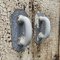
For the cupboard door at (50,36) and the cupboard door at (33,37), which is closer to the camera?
the cupboard door at (33,37)

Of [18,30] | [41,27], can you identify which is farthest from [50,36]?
[18,30]

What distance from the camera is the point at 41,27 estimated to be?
0.76 m

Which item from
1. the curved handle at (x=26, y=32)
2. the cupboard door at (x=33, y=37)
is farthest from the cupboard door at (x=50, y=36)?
the curved handle at (x=26, y=32)

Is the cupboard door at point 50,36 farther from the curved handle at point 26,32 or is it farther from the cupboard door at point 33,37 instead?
the curved handle at point 26,32

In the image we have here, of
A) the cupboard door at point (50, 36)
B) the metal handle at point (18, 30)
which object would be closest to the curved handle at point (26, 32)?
the metal handle at point (18, 30)

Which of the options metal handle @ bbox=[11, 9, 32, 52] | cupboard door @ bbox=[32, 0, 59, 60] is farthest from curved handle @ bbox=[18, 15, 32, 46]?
cupboard door @ bbox=[32, 0, 59, 60]

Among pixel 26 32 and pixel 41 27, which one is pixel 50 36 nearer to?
pixel 41 27

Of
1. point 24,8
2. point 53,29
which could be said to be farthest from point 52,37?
point 24,8

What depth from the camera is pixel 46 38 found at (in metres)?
0.79

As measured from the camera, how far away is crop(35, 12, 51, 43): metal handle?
732 millimetres

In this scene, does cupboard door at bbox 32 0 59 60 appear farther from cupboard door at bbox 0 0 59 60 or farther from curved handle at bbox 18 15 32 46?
curved handle at bbox 18 15 32 46

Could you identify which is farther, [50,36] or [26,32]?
[50,36]

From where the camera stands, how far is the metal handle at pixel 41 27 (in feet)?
2.40

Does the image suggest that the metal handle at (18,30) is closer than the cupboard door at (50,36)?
Yes
